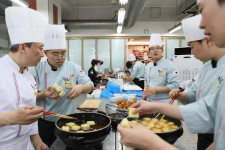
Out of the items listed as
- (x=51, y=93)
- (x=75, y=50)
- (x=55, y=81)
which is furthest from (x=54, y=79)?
(x=75, y=50)

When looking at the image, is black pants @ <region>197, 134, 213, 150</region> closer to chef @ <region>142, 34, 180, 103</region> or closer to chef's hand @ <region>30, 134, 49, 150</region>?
chef @ <region>142, 34, 180, 103</region>

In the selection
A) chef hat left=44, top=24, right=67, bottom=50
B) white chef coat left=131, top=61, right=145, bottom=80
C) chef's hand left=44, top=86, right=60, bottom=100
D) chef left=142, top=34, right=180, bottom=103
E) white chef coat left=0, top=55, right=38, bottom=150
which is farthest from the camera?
white chef coat left=131, top=61, right=145, bottom=80

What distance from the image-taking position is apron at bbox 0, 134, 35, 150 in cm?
116

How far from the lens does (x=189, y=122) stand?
1.09m

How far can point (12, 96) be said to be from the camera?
1180 mm

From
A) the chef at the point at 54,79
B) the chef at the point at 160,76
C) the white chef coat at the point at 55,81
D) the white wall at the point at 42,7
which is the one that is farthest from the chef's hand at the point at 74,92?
the white wall at the point at 42,7

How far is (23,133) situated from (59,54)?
0.92m

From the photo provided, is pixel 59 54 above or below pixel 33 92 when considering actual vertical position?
above

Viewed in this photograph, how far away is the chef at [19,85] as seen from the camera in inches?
41.8

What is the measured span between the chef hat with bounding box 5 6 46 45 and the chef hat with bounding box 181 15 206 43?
1.41 m

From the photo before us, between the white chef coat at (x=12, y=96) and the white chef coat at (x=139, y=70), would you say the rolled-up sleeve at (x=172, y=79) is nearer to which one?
the white chef coat at (x=12, y=96)

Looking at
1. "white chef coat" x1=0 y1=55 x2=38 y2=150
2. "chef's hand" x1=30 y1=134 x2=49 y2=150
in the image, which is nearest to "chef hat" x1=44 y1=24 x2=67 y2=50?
"white chef coat" x1=0 y1=55 x2=38 y2=150

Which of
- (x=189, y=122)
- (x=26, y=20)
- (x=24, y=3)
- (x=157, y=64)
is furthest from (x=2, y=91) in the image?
(x=24, y=3)

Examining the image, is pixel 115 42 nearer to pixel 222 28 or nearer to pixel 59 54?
pixel 59 54
